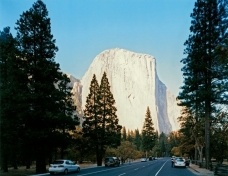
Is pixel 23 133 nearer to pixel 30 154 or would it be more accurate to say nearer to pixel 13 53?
pixel 30 154

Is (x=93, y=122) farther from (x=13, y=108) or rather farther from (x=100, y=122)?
(x=13, y=108)

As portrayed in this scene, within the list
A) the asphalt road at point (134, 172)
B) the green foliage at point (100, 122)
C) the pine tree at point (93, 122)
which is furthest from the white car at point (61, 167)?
the pine tree at point (93, 122)

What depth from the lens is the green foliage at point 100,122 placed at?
62.1 m

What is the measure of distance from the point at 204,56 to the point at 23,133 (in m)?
21.8

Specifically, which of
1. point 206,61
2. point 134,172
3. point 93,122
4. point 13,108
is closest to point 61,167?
point 134,172

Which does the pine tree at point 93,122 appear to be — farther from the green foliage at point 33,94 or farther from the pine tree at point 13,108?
the pine tree at point 13,108

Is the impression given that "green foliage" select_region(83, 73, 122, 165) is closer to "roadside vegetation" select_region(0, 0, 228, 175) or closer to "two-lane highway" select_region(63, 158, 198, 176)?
"two-lane highway" select_region(63, 158, 198, 176)

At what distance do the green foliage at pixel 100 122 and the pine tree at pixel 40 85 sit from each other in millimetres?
23376

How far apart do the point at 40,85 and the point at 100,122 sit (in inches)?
1143

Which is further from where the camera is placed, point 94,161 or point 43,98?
point 94,161

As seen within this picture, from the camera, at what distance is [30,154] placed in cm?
3641

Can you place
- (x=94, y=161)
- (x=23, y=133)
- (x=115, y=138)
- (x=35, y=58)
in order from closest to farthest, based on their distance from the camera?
1. (x=23, y=133)
2. (x=35, y=58)
3. (x=115, y=138)
4. (x=94, y=161)

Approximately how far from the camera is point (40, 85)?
36.0m

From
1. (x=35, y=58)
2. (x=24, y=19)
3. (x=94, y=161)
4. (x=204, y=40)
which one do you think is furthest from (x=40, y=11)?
(x=94, y=161)
